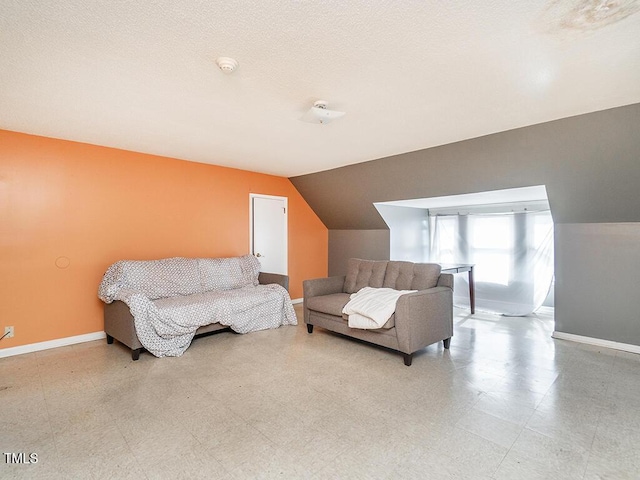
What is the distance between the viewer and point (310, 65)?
2.02 m

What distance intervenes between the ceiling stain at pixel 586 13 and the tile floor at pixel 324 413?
85.8 inches

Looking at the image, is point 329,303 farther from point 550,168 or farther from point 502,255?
point 502,255

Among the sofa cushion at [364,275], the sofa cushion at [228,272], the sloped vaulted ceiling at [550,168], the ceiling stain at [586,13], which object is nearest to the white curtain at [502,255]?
the sloped vaulted ceiling at [550,168]

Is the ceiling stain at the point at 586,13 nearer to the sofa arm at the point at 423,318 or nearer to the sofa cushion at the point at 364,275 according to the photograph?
the sofa arm at the point at 423,318

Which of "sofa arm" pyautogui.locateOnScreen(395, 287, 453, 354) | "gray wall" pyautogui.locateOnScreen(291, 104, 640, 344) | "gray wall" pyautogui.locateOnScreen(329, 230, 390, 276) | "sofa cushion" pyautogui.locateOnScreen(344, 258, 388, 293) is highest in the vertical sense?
"gray wall" pyautogui.locateOnScreen(291, 104, 640, 344)

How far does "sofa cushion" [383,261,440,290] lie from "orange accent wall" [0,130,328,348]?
2381 mm

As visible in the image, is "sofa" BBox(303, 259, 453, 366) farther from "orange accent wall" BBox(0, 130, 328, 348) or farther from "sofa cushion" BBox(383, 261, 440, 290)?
"orange accent wall" BBox(0, 130, 328, 348)

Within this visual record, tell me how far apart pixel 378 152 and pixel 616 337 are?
124 inches

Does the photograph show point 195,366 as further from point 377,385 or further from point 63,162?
point 63,162

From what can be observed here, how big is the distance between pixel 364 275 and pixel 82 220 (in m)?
3.24

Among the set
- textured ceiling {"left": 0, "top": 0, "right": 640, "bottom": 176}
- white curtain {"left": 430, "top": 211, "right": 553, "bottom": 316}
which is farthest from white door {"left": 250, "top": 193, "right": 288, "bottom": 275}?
white curtain {"left": 430, "top": 211, "right": 553, "bottom": 316}

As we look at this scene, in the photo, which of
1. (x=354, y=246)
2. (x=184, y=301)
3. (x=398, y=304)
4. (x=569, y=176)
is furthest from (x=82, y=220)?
(x=569, y=176)

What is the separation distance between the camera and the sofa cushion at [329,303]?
3.63 metres

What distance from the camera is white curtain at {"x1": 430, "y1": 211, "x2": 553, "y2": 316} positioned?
4719 mm
